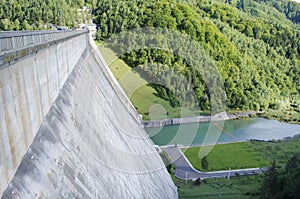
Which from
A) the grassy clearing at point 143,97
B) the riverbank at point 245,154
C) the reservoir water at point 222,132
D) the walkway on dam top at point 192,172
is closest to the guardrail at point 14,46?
the walkway on dam top at point 192,172

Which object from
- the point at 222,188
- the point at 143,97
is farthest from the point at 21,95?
the point at 143,97

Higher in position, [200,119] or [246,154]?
[246,154]

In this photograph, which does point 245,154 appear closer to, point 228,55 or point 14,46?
point 14,46

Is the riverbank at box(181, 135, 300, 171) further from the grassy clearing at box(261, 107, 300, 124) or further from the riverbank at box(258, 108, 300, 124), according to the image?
the grassy clearing at box(261, 107, 300, 124)

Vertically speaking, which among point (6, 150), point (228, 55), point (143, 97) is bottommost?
point (143, 97)

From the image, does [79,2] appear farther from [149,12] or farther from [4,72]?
[4,72]

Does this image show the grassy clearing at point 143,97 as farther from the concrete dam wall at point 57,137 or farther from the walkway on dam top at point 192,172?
the concrete dam wall at point 57,137

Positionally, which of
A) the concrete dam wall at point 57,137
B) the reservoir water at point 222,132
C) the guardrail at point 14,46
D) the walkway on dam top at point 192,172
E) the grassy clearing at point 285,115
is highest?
the guardrail at point 14,46
